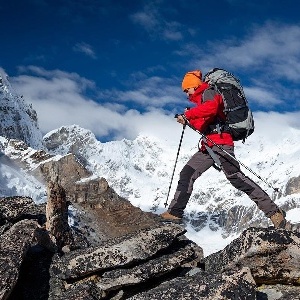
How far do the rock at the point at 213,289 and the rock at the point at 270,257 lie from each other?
0.70 meters

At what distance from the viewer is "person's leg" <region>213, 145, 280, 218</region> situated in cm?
934

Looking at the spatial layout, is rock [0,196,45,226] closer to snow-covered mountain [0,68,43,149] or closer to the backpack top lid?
the backpack top lid

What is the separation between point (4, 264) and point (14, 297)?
2.48 ft

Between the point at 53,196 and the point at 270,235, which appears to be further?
the point at 53,196

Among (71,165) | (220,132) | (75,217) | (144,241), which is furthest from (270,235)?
(71,165)

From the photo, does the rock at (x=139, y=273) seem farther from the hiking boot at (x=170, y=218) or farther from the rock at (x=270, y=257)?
the hiking boot at (x=170, y=218)

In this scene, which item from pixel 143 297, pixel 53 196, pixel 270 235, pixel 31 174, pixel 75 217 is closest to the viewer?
Answer: pixel 143 297

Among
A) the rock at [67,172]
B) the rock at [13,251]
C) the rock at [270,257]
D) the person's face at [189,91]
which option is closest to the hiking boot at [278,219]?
the rock at [270,257]

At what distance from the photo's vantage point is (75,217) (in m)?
37.6

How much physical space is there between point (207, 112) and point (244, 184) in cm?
167

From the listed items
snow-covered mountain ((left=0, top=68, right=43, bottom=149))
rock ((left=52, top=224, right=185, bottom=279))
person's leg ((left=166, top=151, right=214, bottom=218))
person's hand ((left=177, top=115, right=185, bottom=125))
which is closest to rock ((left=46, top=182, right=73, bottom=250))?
person's leg ((left=166, top=151, right=214, bottom=218))

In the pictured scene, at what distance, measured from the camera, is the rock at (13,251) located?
7.00 m

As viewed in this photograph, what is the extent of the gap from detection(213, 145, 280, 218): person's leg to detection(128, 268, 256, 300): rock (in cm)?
301

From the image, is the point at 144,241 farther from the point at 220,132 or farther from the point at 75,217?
the point at 75,217
